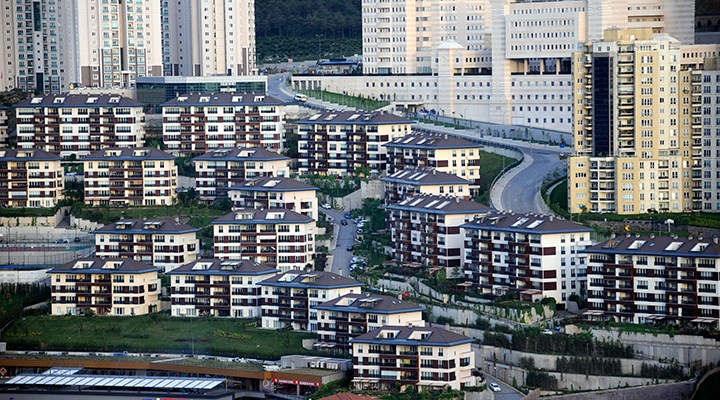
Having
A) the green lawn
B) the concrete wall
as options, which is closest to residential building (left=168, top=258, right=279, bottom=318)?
the green lawn

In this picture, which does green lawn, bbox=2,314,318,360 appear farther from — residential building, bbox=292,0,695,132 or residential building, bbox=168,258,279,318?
residential building, bbox=292,0,695,132

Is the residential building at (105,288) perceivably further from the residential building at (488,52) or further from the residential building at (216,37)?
the residential building at (216,37)

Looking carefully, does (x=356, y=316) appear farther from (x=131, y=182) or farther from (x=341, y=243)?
(x=131, y=182)

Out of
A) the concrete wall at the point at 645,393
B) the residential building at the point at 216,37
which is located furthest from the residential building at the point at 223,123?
the concrete wall at the point at 645,393

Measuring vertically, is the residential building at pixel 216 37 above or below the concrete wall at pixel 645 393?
above

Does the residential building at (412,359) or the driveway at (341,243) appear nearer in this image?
the residential building at (412,359)

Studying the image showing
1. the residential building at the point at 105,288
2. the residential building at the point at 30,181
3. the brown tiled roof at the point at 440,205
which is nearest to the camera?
the residential building at the point at 105,288
